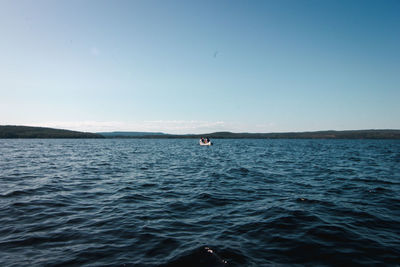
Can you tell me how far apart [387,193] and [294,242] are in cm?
1107

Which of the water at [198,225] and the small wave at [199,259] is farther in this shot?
the water at [198,225]

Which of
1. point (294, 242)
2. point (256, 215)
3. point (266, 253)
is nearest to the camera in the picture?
point (266, 253)

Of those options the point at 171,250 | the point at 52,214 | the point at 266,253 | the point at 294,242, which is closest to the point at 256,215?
the point at 294,242

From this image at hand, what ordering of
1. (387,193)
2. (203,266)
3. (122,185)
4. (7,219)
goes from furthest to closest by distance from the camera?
(122,185) < (387,193) < (7,219) < (203,266)

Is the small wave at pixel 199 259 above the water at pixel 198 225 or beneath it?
above

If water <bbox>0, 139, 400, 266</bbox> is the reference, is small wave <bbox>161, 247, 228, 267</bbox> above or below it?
above

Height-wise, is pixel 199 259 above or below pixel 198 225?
above

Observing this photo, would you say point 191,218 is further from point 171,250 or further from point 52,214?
point 52,214

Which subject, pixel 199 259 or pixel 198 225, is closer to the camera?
pixel 199 259

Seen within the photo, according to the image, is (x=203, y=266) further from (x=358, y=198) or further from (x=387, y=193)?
(x=387, y=193)

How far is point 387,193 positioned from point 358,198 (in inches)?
114

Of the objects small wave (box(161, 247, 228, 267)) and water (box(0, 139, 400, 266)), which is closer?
small wave (box(161, 247, 228, 267))

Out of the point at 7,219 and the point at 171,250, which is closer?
the point at 171,250

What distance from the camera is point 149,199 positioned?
12.7m
